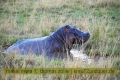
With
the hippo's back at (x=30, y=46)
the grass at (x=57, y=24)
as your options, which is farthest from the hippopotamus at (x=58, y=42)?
the grass at (x=57, y=24)

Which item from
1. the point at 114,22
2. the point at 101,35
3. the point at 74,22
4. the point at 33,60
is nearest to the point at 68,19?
the point at 74,22

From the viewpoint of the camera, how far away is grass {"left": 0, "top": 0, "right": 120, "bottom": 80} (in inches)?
170

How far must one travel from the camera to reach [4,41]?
617 centimetres

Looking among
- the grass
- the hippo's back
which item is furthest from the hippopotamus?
the grass

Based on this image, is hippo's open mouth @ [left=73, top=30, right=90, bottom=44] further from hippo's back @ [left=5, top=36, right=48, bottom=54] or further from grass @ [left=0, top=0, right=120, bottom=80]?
hippo's back @ [left=5, top=36, right=48, bottom=54]

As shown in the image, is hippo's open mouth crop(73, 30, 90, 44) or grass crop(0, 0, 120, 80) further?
hippo's open mouth crop(73, 30, 90, 44)

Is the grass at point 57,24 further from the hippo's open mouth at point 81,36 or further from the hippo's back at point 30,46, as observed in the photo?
the hippo's back at point 30,46

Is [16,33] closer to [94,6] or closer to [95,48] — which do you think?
[95,48]

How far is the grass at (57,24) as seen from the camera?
14.2 ft

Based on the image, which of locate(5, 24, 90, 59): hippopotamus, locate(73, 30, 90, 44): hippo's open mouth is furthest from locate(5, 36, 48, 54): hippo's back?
locate(73, 30, 90, 44): hippo's open mouth

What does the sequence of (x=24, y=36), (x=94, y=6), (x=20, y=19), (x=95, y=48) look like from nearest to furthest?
(x=95, y=48) < (x=24, y=36) < (x=20, y=19) < (x=94, y=6)

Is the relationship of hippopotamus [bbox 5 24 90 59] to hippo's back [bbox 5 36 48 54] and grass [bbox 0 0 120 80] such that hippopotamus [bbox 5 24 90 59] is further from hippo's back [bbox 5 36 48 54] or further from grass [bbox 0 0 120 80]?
grass [bbox 0 0 120 80]

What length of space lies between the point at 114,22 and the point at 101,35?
67.5 inches

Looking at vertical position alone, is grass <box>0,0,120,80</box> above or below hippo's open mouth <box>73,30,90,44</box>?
below
